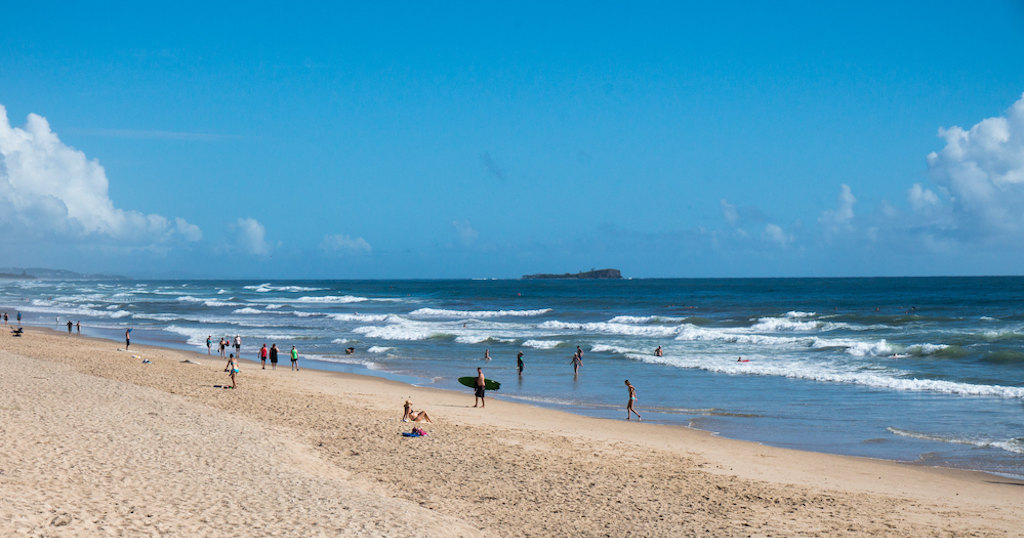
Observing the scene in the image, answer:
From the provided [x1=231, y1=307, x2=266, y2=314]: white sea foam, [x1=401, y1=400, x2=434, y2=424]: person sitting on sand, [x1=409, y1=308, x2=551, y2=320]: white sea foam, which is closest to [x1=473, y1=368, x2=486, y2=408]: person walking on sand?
[x1=401, y1=400, x2=434, y2=424]: person sitting on sand

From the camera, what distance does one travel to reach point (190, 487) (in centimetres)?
1006

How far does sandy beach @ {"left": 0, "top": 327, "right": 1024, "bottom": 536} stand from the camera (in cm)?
916

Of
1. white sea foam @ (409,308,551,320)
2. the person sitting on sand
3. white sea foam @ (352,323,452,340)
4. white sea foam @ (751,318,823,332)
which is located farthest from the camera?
white sea foam @ (409,308,551,320)

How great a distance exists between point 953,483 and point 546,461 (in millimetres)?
6556

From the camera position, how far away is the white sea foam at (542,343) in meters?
37.2

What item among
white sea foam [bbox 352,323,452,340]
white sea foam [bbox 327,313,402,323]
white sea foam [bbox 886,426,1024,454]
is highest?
white sea foam [bbox 327,313,402,323]

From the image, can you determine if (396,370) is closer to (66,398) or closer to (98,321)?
(66,398)

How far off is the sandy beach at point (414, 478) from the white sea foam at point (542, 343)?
61.1ft

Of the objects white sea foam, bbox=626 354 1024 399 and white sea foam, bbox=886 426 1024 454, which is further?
white sea foam, bbox=626 354 1024 399

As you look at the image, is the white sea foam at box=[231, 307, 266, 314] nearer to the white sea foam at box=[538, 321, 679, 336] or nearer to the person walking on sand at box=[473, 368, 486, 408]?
the white sea foam at box=[538, 321, 679, 336]

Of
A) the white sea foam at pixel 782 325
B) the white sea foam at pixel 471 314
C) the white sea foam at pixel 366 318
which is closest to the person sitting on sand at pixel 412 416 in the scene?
the white sea foam at pixel 782 325

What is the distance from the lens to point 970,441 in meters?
15.5

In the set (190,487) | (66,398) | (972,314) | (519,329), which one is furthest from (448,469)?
(972,314)

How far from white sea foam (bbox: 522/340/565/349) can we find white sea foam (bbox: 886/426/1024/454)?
21.4 m
